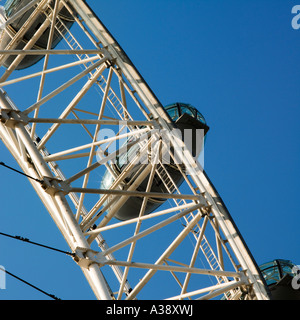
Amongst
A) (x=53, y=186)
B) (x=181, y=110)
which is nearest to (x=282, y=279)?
(x=181, y=110)

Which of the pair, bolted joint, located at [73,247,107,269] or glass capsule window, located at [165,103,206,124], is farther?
glass capsule window, located at [165,103,206,124]

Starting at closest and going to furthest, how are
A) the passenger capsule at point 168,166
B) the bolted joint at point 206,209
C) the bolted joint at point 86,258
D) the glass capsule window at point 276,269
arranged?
the bolted joint at point 86,258 < the bolted joint at point 206,209 < the passenger capsule at point 168,166 < the glass capsule window at point 276,269

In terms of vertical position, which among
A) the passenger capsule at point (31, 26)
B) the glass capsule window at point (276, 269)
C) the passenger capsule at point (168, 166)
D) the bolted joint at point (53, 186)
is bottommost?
the bolted joint at point (53, 186)

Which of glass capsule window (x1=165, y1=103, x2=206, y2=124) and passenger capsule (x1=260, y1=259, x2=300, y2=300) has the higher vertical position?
glass capsule window (x1=165, y1=103, x2=206, y2=124)

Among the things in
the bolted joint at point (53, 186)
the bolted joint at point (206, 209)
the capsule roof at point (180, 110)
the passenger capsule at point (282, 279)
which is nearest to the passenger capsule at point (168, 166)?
the capsule roof at point (180, 110)

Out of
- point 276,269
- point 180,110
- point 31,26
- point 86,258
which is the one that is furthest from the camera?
point 276,269

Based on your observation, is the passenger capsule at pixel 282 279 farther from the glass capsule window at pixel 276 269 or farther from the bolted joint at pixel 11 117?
the bolted joint at pixel 11 117

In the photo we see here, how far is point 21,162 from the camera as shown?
1948 centimetres

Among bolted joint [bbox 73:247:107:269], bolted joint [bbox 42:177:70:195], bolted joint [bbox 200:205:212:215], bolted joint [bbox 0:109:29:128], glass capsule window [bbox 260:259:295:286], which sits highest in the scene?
glass capsule window [bbox 260:259:295:286]

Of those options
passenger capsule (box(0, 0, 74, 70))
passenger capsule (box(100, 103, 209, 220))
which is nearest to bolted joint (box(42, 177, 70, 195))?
passenger capsule (box(100, 103, 209, 220))

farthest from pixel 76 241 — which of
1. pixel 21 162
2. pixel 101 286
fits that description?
pixel 21 162

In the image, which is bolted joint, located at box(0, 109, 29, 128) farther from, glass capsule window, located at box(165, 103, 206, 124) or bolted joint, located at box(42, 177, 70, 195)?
glass capsule window, located at box(165, 103, 206, 124)

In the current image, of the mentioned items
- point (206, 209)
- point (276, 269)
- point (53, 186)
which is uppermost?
point (276, 269)

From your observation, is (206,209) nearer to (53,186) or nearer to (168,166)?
(53,186)
